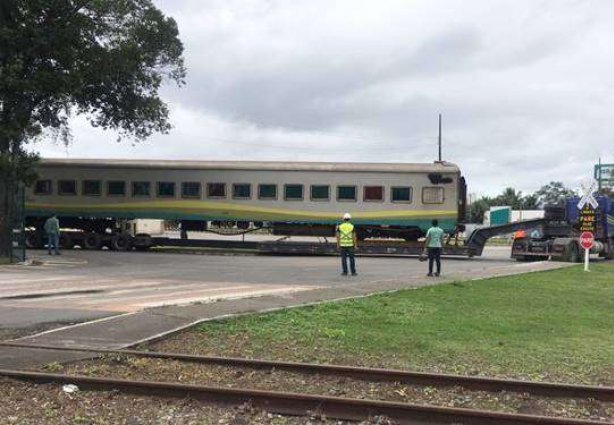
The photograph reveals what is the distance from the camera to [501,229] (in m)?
32.2

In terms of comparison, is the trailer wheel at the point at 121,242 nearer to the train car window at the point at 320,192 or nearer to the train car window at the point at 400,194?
the train car window at the point at 320,192

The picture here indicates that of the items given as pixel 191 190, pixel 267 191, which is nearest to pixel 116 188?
pixel 191 190

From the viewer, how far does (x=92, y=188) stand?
3381 cm

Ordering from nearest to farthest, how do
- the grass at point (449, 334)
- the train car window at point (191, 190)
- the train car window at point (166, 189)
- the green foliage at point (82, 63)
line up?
the grass at point (449, 334), the green foliage at point (82, 63), the train car window at point (191, 190), the train car window at point (166, 189)

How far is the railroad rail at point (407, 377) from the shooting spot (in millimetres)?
7102

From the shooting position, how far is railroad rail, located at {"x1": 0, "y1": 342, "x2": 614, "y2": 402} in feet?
23.3

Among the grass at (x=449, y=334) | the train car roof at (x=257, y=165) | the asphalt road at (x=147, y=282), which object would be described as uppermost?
the train car roof at (x=257, y=165)

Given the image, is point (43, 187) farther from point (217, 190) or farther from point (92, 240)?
point (217, 190)

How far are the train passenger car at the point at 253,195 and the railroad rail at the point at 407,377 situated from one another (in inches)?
923

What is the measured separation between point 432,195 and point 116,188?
48.1 ft

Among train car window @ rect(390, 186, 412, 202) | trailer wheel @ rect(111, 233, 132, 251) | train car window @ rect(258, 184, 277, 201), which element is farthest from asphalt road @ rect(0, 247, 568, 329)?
train car window @ rect(258, 184, 277, 201)

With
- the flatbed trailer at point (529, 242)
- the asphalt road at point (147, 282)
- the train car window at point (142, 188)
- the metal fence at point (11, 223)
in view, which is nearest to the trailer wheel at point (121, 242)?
the train car window at point (142, 188)

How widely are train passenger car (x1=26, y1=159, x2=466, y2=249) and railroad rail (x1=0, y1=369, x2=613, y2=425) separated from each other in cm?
2473

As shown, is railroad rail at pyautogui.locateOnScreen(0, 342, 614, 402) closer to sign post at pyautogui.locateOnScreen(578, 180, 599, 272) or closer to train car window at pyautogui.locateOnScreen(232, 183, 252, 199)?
sign post at pyautogui.locateOnScreen(578, 180, 599, 272)
